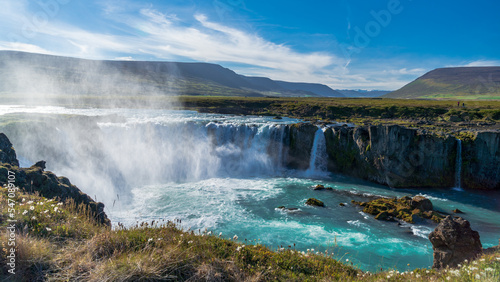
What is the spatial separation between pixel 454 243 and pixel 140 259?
11063 mm

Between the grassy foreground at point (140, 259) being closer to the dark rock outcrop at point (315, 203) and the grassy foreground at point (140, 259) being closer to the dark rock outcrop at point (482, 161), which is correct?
the dark rock outcrop at point (315, 203)

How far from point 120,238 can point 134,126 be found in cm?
2950

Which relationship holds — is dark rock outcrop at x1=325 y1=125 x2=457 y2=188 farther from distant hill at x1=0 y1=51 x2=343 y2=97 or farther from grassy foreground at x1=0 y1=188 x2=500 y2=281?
distant hill at x1=0 y1=51 x2=343 y2=97

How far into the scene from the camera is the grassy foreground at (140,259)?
4.36 meters

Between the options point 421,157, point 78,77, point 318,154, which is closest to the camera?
point 421,157

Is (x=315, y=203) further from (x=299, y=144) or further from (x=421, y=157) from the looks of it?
(x=421, y=157)

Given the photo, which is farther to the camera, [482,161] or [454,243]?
[482,161]

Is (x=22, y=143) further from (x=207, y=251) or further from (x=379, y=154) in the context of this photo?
(x=379, y=154)

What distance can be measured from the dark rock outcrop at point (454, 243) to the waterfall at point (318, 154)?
72.6 feet

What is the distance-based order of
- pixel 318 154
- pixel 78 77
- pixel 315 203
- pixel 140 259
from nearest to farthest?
pixel 140 259
pixel 315 203
pixel 318 154
pixel 78 77

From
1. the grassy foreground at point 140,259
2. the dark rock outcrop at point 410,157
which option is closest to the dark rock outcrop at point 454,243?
the grassy foreground at point 140,259

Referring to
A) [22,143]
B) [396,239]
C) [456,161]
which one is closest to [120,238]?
[396,239]

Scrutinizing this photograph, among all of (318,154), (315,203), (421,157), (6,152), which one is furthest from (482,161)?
(6,152)

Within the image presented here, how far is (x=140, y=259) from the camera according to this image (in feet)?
15.1
